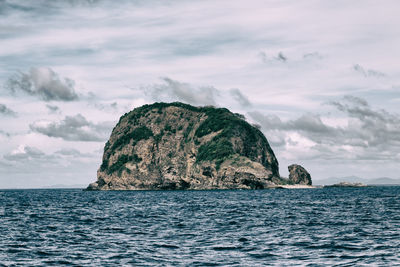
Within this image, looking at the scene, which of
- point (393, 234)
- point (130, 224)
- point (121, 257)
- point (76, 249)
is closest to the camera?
point (121, 257)

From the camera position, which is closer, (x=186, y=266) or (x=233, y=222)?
(x=186, y=266)

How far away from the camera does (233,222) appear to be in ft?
166

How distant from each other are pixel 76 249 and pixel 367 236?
24356 mm

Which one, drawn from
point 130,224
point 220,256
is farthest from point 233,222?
point 220,256

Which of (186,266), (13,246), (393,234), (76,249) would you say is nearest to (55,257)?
(76,249)

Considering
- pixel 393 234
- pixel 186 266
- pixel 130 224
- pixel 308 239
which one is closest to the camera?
pixel 186 266

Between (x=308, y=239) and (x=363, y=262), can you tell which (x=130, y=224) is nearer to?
(x=308, y=239)

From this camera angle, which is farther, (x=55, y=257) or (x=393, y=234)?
(x=393, y=234)

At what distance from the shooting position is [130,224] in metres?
50.1

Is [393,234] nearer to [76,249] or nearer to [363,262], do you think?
[363,262]

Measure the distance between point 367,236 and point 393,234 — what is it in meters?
2.85

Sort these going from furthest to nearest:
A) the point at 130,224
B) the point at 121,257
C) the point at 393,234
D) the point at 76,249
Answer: the point at 130,224
the point at 393,234
the point at 76,249
the point at 121,257

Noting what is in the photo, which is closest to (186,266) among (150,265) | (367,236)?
(150,265)

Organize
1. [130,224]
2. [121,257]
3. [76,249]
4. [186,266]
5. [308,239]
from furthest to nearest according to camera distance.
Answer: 1. [130,224]
2. [308,239]
3. [76,249]
4. [121,257]
5. [186,266]
